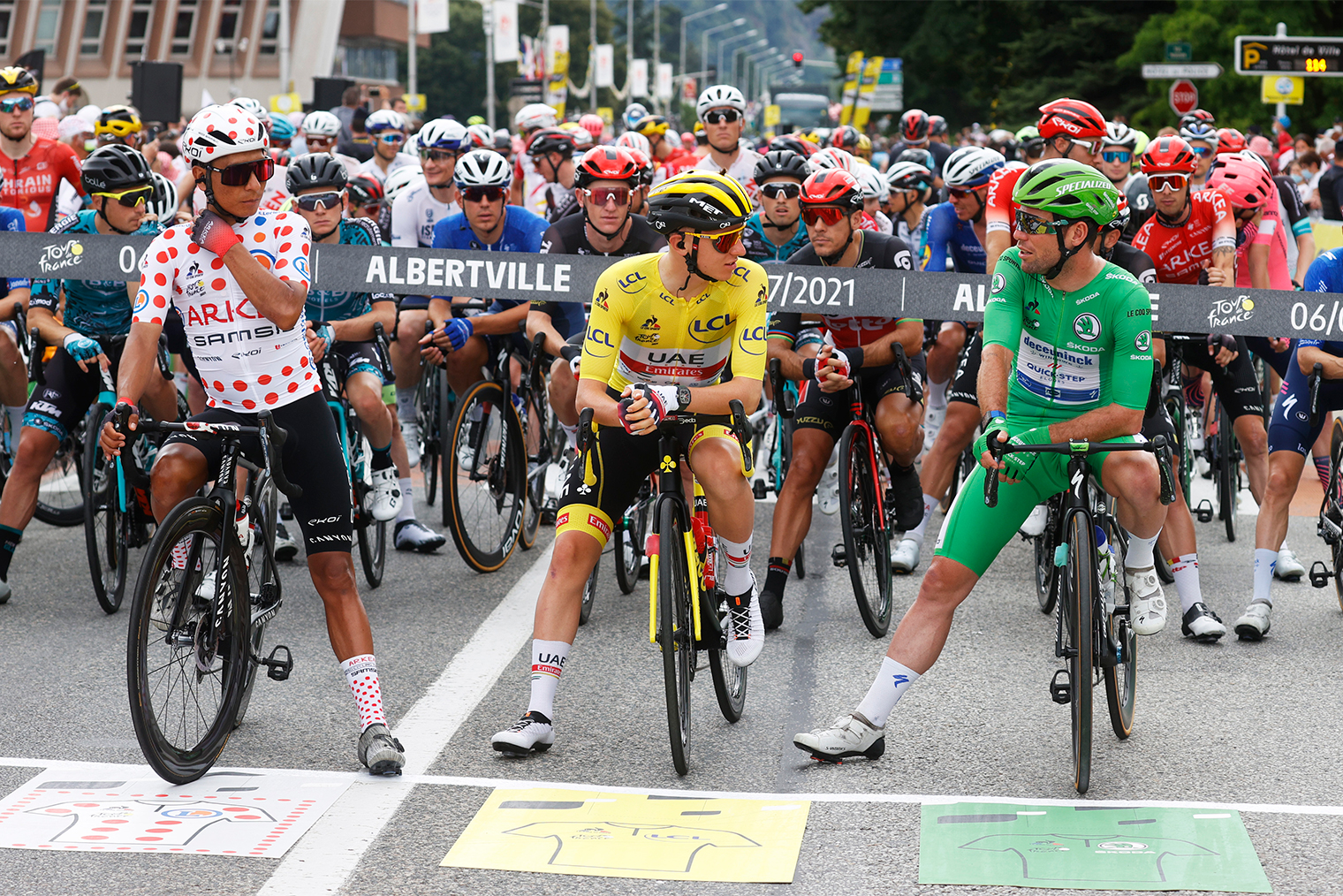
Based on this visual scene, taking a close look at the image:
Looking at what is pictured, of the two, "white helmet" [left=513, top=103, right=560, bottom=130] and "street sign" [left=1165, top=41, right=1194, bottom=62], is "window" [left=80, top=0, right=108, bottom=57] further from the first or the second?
"white helmet" [left=513, top=103, right=560, bottom=130]

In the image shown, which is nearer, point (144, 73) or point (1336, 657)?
point (1336, 657)

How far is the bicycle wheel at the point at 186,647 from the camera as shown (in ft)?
16.4

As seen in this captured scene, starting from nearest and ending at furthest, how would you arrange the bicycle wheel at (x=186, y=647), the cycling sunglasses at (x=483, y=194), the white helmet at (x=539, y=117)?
the bicycle wheel at (x=186, y=647), the cycling sunglasses at (x=483, y=194), the white helmet at (x=539, y=117)

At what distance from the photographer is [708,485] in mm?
5578

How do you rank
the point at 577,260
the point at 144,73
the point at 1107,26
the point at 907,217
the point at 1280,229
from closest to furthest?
the point at 577,260, the point at 1280,229, the point at 907,217, the point at 144,73, the point at 1107,26

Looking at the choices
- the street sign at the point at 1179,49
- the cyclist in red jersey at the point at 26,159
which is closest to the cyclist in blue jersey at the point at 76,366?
the cyclist in red jersey at the point at 26,159

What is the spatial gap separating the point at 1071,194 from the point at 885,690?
1798 mm

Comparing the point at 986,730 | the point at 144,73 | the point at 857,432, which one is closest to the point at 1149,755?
the point at 986,730

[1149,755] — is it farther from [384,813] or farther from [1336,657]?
[384,813]

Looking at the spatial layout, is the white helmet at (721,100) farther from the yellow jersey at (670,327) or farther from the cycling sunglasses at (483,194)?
the yellow jersey at (670,327)

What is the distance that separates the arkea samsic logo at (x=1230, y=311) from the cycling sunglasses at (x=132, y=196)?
563 cm

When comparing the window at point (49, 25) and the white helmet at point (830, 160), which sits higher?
the window at point (49, 25)

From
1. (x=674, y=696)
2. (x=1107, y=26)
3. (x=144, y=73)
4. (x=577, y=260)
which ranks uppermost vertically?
(x=1107, y=26)

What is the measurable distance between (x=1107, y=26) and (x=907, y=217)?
43.3 metres
